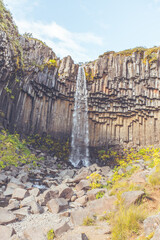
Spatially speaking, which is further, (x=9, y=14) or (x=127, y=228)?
(x=9, y=14)

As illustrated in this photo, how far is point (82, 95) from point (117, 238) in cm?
1954

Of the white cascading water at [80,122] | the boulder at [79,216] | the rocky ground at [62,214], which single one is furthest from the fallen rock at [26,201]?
the white cascading water at [80,122]

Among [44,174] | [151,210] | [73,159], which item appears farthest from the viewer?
[73,159]

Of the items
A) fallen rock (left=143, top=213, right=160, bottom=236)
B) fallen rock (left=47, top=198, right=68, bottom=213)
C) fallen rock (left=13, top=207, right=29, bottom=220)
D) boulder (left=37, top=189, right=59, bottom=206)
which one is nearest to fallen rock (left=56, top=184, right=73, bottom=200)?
boulder (left=37, top=189, right=59, bottom=206)

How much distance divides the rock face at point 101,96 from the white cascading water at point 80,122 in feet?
1.93

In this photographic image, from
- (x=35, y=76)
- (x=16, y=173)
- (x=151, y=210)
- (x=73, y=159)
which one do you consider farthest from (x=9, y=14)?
(x=151, y=210)

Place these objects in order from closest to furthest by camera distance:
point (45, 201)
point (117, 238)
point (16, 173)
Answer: point (117, 238)
point (45, 201)
point (16, 173)

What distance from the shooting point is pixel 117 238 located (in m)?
3.22

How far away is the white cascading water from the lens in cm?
2186

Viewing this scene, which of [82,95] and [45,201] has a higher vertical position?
[82,95]

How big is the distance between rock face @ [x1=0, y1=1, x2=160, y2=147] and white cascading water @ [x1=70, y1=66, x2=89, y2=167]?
1.93 ft

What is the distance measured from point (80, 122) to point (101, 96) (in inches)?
162

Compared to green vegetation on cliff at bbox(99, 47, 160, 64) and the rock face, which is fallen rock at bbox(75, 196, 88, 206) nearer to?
the rock face

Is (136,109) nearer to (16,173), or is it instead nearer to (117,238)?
(16,173)
